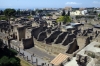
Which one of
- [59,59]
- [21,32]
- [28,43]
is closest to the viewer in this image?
[59,59]


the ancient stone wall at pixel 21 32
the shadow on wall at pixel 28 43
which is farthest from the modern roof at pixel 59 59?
the ancient stone wall at pixel 21 32

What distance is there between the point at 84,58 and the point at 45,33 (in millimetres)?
21262

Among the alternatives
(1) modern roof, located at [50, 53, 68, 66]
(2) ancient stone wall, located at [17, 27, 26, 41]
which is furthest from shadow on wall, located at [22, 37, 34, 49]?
(1) modern roof, located at [50, 53, 68, 66]

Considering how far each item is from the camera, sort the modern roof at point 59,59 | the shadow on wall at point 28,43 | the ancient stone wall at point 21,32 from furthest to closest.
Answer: the ancient stone wall at point 21,32 < the shadow on wall at point 28,43 < the modern roof at point 59,59

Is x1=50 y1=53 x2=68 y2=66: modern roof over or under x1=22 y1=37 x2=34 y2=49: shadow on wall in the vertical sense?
over

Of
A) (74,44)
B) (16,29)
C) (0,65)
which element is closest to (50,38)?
(74,44)

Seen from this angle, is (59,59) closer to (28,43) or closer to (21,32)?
(28,43)

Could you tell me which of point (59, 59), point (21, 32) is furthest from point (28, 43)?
point (59, 59)

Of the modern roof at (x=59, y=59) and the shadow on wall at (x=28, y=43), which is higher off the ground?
the modern roof at (x=59, y=59)

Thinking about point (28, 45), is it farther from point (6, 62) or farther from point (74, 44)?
point (6, 62)

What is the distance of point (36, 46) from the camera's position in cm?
3372

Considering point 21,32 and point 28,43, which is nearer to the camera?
point 28,43

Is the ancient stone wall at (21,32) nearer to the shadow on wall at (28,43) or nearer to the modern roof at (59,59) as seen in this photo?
the shadow on wall at (28,43)

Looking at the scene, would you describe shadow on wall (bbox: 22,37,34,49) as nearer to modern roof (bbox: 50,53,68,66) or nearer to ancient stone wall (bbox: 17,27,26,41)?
ancient stone wall (bbox: 17,27,26,41)
